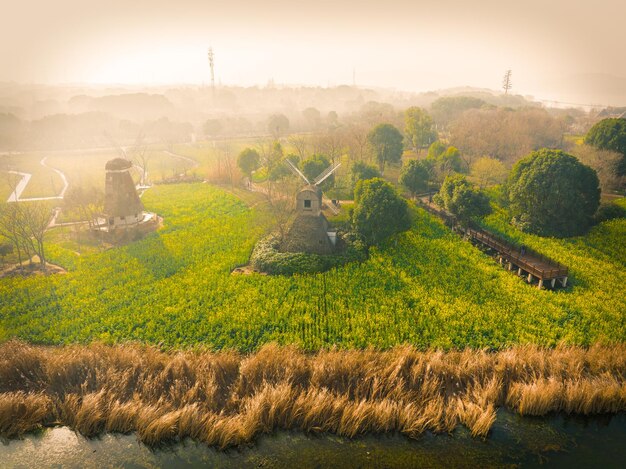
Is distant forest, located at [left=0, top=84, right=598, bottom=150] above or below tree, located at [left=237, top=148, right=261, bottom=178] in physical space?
above

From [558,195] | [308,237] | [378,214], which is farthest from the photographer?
[558,195]

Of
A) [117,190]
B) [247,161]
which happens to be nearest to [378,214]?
[117,190]

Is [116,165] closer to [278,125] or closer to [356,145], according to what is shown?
→ [356,145]

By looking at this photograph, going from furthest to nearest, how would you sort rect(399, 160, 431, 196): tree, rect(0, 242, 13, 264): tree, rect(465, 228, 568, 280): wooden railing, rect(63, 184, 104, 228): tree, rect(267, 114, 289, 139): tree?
1. rect(267, 114, 289, 139): tree
2. rect(399, 160, 431, 196): tree
3. rect(63, 184, 104, 228): tree
4. rect(0, 242, 13, 264): tree
5. rect(465, 228, 568, 280): wooden railing

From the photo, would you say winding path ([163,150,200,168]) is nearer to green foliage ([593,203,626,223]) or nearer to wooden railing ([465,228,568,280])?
wooden railing ([465,228,568,280])

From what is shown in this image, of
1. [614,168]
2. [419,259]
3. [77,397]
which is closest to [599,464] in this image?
[419,259]

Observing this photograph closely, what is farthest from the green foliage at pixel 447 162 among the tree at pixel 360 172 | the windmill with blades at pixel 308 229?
the windmill with blades at pixel 308 229

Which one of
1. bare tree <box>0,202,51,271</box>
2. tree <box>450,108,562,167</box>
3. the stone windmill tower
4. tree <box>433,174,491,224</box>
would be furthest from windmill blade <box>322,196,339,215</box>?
bare tree <box>0,202,51,271</box>
